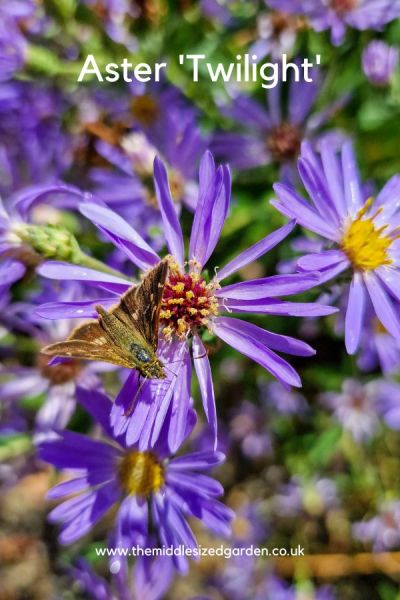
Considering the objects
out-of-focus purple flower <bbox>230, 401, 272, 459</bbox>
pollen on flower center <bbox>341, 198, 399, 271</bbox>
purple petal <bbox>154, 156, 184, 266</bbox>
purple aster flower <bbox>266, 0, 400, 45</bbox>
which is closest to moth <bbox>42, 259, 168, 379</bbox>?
purple petal <bbox>154, 156, 184, 266</bbox>

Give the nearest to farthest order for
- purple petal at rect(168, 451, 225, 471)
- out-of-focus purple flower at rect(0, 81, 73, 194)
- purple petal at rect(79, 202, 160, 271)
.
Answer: purple petal at rect(79, 202, 160, 271) → purple petal at rect(168, 451, 225, 471) → out-of-focus purple flower at rect(0, 81, 73, 194)

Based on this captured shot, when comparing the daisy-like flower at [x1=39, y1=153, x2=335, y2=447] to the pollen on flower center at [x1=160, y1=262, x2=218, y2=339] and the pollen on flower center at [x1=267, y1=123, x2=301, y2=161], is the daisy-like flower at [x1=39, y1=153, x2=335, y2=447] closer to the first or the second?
the pollen on flower center at [x1=160, y1=262, x2=218, y2=339]

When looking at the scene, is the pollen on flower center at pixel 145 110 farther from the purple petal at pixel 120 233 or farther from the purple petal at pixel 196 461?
the purple petal at pixel 196 461

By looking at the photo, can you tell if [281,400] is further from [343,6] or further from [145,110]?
[343,6]

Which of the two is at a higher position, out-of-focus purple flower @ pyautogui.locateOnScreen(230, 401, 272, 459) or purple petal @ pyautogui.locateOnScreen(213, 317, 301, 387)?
purple petal @ pyautogui.locateOnScreen(213, 317, 301, 387)

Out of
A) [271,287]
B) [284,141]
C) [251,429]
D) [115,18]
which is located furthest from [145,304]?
[251,429]

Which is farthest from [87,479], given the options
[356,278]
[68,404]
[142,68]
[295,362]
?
[142,68]
